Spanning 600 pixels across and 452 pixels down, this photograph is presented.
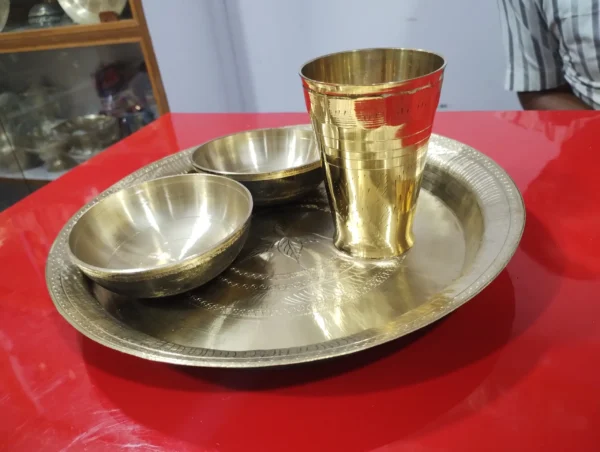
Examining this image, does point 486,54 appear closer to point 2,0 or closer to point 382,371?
point 382,371

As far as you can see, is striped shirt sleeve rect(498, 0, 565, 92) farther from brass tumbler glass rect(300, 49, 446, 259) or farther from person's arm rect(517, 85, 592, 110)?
brass tumbler glass rect(300, 49, 446, 259)

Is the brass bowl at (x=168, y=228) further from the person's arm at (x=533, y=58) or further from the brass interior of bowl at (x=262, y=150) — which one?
the person's arm at (x=533, y=58)

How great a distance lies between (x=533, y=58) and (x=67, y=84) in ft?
4.38

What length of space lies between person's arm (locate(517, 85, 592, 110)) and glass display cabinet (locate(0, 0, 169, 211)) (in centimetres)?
89

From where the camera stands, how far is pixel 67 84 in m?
1.55

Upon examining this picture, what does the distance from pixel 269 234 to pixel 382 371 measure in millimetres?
213

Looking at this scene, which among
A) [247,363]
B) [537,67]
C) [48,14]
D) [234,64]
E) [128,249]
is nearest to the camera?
[247,363]

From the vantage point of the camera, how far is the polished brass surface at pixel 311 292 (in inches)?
13.0

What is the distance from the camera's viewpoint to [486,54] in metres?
1.20

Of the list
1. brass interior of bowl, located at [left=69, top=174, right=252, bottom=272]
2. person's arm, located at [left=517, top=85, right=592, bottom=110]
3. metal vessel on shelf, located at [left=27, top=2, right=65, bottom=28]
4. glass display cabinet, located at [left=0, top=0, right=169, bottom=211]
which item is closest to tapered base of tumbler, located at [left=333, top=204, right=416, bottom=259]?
brass interior of bowl, located at [left=69, top=174, right=252, bottom=272]

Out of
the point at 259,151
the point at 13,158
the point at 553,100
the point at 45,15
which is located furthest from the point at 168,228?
the point at 13,158

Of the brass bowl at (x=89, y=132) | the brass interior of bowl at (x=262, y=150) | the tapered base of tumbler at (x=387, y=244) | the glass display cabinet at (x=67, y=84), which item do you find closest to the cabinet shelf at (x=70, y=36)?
the glass display cabinet at (x=67, y=84)

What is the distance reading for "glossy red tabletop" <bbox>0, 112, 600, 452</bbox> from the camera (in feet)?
0.99

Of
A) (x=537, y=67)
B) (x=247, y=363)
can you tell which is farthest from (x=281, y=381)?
(x=537, y=67)
